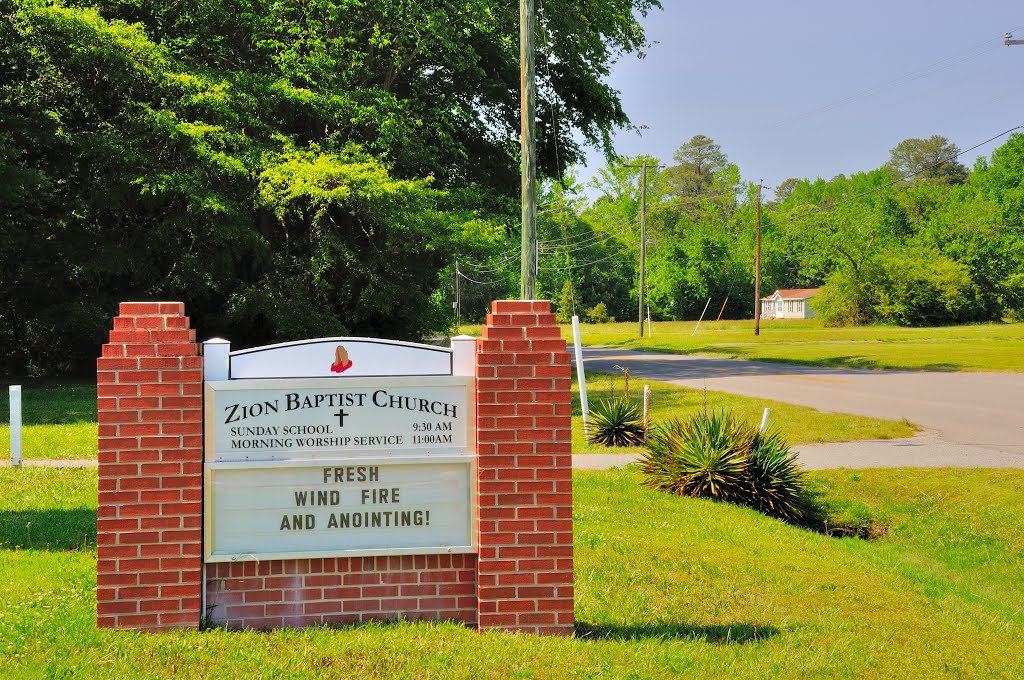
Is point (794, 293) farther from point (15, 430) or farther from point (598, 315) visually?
point (15, 430)

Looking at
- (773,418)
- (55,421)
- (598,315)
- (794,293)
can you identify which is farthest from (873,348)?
(794,293)

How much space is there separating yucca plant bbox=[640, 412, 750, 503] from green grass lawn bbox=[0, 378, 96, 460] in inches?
303

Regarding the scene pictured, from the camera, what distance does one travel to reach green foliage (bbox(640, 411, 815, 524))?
11875mm

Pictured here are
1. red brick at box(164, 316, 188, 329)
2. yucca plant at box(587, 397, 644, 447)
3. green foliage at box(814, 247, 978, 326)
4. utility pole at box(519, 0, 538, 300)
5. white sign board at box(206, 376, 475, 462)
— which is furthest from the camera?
green foliage at box(814, 247, 978, 326)

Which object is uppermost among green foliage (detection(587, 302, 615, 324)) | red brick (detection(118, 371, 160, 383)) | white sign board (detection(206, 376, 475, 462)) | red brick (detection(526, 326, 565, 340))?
green foliage (detection(587, 302, 615, 324))

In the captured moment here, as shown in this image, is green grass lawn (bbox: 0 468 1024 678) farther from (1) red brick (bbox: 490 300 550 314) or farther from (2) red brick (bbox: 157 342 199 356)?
(1) red brick (bbox: 490 300 550 314)

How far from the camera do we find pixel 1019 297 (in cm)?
7638

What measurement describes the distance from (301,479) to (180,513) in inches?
27.0

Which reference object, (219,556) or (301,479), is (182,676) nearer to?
(219,556)

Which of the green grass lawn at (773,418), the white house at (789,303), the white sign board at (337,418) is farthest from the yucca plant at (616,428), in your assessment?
the white house at (789,303)

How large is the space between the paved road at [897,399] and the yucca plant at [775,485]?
1.93 meters

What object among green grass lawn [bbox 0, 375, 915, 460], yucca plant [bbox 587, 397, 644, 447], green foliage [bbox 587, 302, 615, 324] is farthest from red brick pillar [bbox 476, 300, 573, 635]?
green foliage [bbox 587, 302, 615, 324]

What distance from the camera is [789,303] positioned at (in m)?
102

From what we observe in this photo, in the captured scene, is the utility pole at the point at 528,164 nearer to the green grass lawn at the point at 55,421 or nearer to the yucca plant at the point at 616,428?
the yucca plant at the point at 616,428
